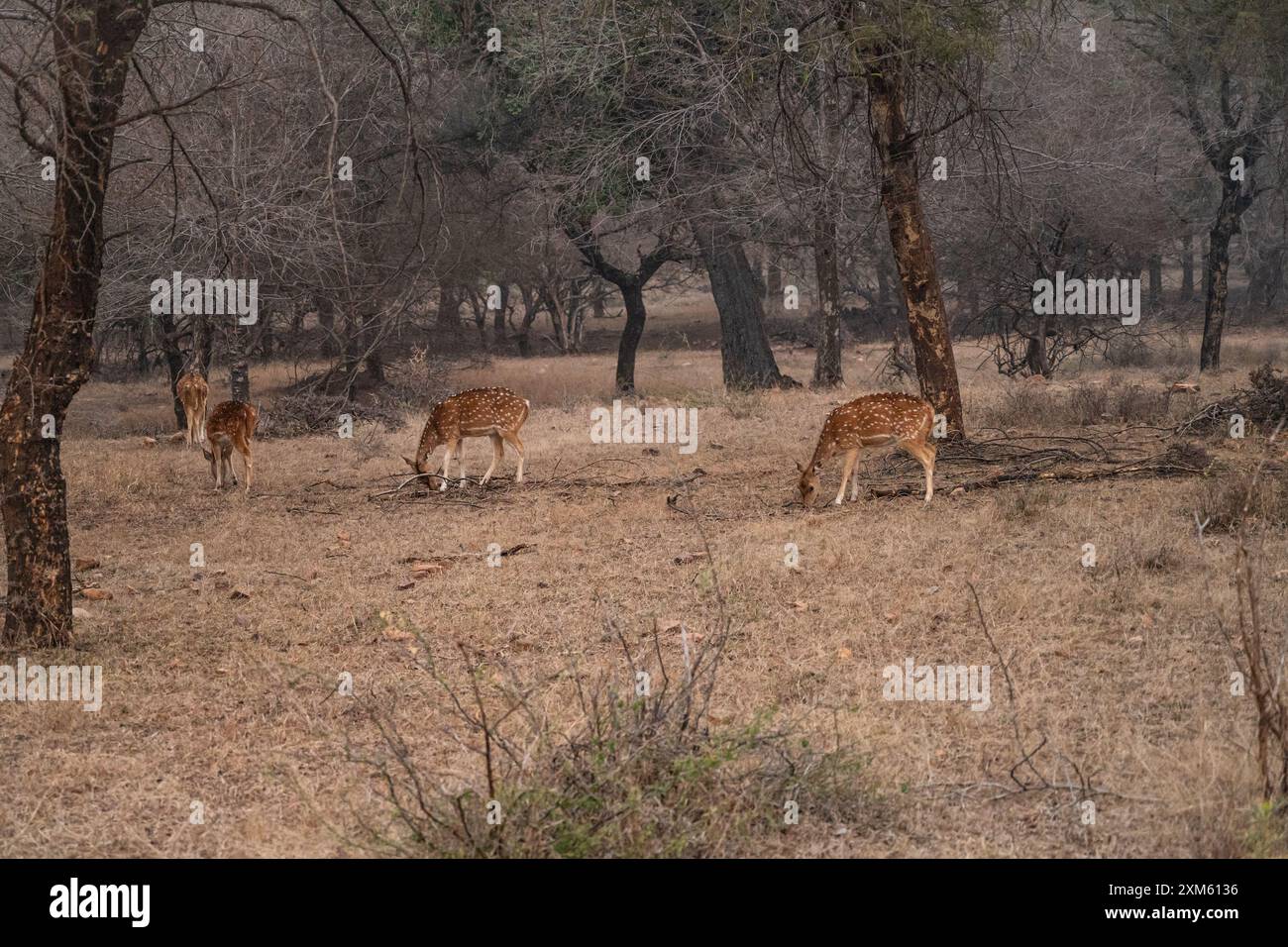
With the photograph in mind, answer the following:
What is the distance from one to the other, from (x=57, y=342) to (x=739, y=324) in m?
18.9

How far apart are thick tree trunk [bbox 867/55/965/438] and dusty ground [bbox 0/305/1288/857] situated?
122 cm

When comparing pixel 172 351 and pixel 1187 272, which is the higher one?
pixel 1187 272

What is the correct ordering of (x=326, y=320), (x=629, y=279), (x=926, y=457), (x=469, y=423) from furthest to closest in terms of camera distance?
(x=629, y=279) → (x=326, y=320) → (x=469, y=423) → (x=926, y=457)

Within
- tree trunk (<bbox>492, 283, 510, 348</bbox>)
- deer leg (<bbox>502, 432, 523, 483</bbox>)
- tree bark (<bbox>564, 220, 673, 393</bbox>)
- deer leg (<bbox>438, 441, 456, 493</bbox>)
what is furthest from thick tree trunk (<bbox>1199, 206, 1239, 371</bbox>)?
tree trunk (<bbox>492, 283, 510, 348</bbox>)

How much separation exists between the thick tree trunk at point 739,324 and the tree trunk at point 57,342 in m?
17.8

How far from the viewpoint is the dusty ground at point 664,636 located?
5617 mm

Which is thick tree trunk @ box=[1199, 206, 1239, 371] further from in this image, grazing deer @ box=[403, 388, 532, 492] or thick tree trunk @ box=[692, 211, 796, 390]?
grazing deer @ box=[403, 388, 532, 492]

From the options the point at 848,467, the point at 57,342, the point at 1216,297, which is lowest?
the point at 848,467

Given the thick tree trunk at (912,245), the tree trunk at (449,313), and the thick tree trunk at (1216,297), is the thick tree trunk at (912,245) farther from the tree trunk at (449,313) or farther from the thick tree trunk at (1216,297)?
the tree trunk at (449,313)

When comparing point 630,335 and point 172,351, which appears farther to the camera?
point 630,335

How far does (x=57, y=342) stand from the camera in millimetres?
8141

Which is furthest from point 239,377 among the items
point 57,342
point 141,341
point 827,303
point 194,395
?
point 57,342

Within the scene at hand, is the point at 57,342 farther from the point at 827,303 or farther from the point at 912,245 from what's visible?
the point at 827,303

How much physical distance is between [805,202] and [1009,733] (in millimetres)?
12921
